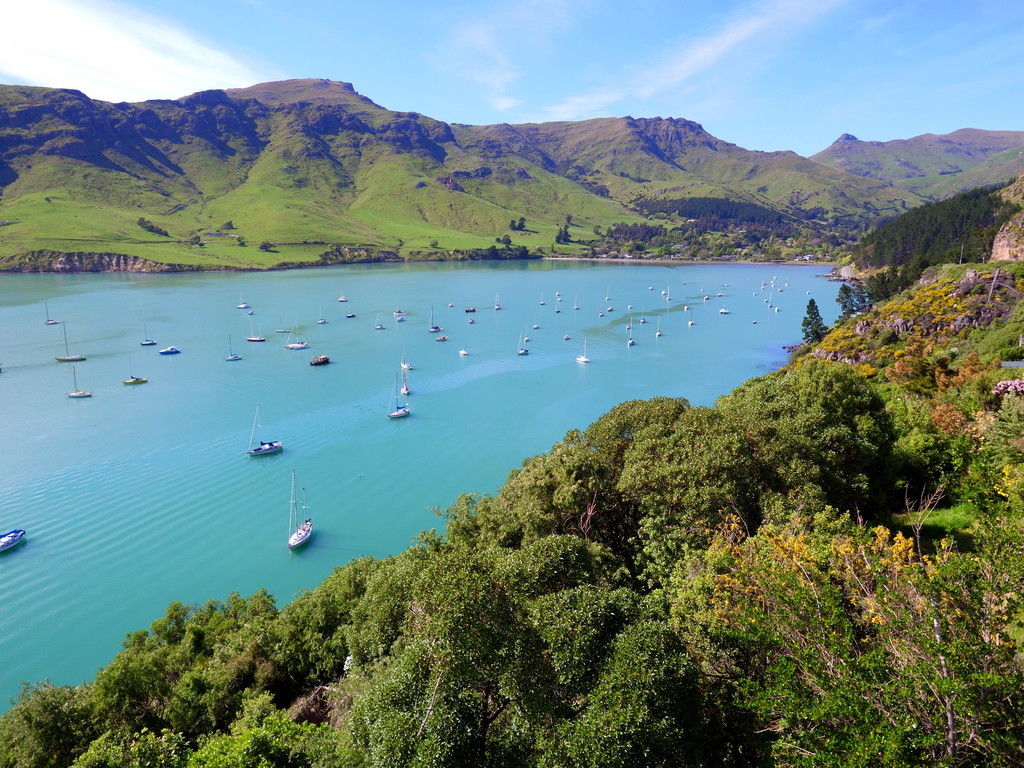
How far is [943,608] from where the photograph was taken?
10906mm

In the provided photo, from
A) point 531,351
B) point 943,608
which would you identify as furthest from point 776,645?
point 531,351

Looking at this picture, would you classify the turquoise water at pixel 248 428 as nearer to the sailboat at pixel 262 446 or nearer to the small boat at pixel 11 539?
the small boat at pixel 11 539

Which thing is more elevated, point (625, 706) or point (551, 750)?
point (625, 706)

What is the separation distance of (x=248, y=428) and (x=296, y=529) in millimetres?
23441

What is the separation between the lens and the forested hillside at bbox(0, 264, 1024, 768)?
10.2 metres

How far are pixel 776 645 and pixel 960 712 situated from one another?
379cm

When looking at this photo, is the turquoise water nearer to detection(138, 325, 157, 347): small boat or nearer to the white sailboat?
the white sailboat

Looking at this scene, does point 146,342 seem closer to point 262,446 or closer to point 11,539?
point 262,446

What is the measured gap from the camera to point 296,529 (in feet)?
135

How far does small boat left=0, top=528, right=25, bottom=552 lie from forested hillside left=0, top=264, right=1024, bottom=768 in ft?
72.3

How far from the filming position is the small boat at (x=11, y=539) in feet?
122

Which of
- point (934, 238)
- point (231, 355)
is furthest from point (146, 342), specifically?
point (934, 238)

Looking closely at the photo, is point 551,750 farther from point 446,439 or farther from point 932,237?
point 932,237

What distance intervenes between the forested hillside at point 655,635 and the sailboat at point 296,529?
1304cm
